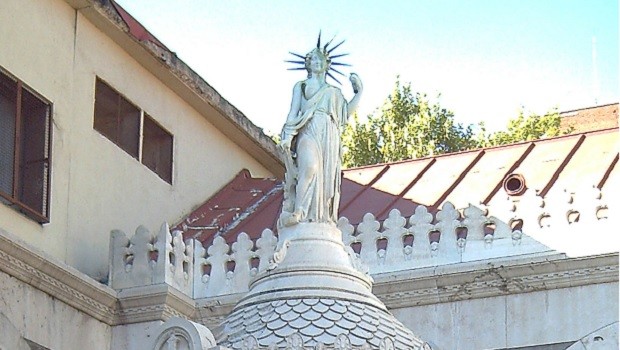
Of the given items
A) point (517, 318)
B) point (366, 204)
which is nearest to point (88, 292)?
point (366, 204)

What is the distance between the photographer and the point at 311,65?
15258 mm

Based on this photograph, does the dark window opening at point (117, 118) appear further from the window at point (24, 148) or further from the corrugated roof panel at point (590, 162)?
the corrugated roof panel at point (590, 162)

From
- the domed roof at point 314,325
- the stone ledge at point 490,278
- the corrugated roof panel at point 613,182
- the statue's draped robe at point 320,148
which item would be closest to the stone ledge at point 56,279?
the stone ledge at point 490,278

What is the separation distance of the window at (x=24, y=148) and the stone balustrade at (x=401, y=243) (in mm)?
1208

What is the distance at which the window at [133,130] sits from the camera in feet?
71.6

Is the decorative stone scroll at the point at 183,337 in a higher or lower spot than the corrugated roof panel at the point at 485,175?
lower

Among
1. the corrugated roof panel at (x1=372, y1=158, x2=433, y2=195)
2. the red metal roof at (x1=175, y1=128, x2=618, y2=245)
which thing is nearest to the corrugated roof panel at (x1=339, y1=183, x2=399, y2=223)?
the red metal roof at (x1=175, y1=128, x2=618, y2=245)

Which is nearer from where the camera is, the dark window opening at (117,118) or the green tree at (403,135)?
the dark window opening at (117,118)

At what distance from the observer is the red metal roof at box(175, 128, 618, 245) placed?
20922mm

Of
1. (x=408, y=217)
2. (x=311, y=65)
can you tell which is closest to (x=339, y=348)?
(x=311, y=65)

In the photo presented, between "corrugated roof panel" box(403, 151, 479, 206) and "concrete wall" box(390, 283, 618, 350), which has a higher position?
"corrugated roof panel" box(403, 151, 479, 206)

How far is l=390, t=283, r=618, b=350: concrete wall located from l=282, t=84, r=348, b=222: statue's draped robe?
394 centimetres

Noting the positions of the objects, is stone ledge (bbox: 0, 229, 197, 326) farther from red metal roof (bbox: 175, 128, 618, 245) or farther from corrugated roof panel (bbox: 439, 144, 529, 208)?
corrugated roof panel (bbox: 439, 144, 529, 208)

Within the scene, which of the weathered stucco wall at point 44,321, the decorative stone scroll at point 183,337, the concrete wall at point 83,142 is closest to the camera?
the decorative stone scroll at point 183,337
